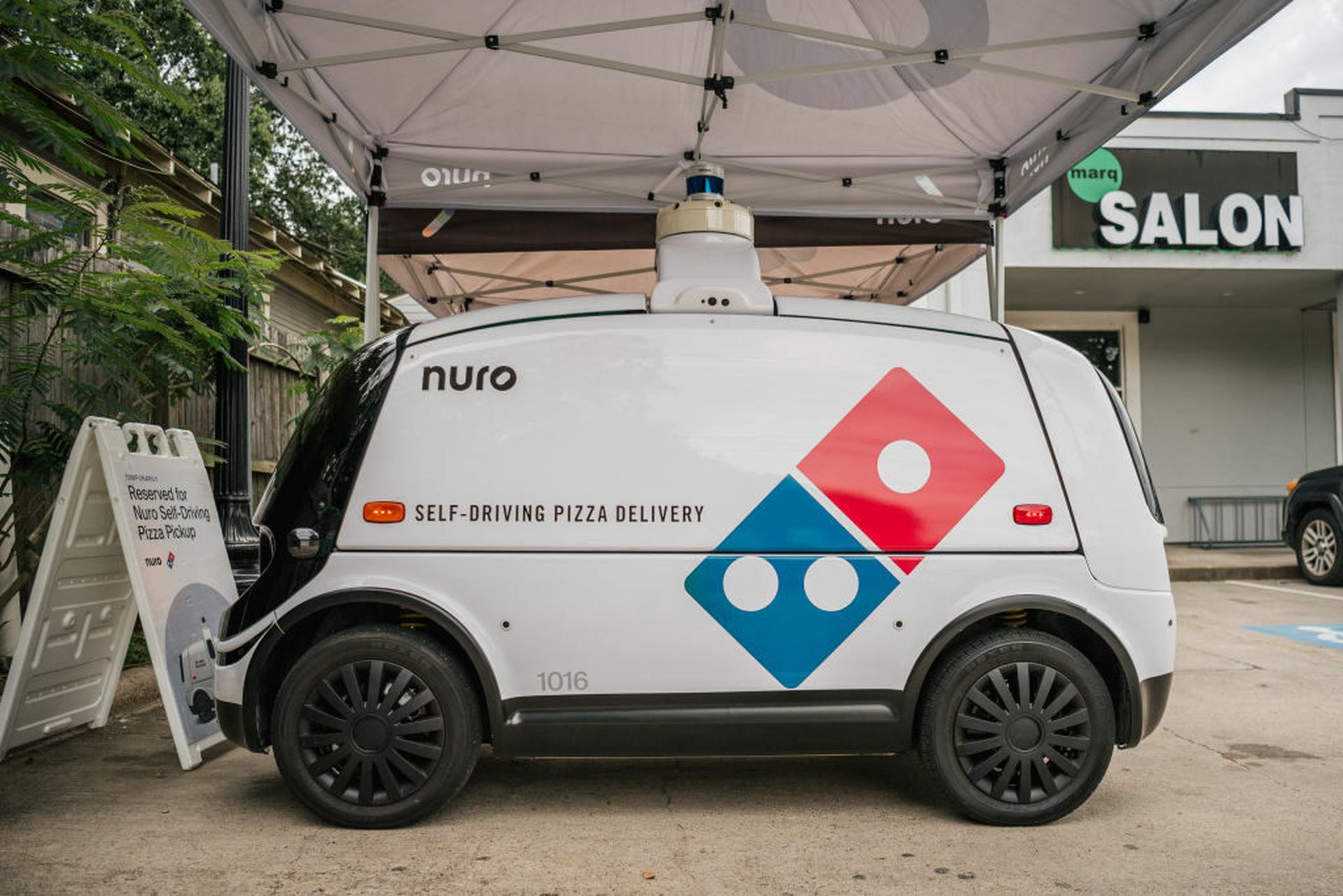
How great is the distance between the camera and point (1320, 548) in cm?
1174

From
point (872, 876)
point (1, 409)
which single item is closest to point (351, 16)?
point (1, 409)

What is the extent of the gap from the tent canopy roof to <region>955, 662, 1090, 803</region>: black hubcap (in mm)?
2856

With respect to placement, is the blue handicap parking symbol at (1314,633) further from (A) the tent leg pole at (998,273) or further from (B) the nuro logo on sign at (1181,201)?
(B) the nuro logo on sign at (1181,201)

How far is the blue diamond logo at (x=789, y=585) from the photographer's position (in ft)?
12.3

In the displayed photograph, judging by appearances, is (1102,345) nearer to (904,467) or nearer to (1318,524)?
(1318,524)

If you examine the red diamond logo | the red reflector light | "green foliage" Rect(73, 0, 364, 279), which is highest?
"green foliage" Rect(73, 0, 364, 279)

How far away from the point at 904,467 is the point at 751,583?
2.32 ft

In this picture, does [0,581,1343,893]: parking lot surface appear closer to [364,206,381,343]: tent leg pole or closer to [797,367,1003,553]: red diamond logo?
[797,367,1003,553]: red diamond logo

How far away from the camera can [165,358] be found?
5.96 m

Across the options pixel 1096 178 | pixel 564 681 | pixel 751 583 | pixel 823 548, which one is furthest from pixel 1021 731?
pixel 1096 178

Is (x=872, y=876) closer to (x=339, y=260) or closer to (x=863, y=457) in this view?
(x=863, y=457)

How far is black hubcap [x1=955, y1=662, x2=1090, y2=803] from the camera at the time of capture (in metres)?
3.79

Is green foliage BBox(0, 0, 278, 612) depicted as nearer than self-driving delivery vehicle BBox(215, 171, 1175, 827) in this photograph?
No

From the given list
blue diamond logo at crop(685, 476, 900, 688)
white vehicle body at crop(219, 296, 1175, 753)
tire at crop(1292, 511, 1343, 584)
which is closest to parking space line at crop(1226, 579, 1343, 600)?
tire at crop(1292, 511, 1343, 584)
